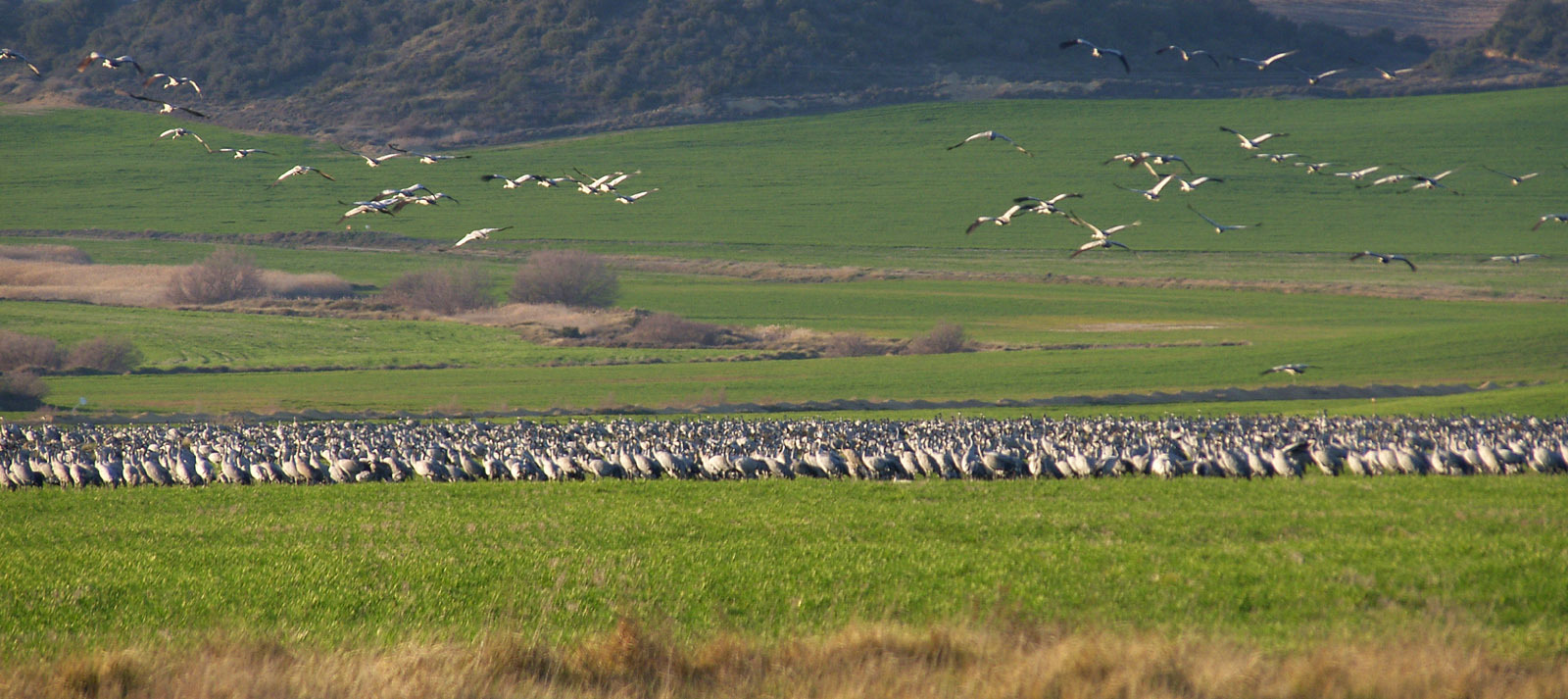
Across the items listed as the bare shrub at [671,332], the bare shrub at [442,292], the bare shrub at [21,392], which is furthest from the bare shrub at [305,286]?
the bare shrub at [21,392]

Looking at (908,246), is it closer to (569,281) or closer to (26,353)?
(569,281)

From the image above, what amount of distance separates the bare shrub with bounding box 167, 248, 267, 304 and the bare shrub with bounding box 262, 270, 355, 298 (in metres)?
0.86

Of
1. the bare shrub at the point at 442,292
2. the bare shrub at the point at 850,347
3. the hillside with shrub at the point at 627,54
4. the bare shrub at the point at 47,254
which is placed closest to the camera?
the bare shrub at the point at 850,347

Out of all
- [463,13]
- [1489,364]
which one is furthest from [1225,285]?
[463,13]

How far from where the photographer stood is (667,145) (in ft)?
412

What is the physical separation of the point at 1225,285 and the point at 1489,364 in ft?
110

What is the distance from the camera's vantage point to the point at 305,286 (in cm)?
8775

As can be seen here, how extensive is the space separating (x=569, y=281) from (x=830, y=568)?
6976 centimetres

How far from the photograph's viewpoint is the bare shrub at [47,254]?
313 ft

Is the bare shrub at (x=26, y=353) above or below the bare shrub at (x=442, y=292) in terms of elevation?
above

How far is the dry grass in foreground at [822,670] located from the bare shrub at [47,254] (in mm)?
97543

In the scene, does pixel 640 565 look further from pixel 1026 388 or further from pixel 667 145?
pixel 667 145

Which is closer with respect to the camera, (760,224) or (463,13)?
(760,224)

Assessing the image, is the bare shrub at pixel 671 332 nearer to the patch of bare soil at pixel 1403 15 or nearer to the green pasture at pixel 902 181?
the green pasture at pixel 902 181
